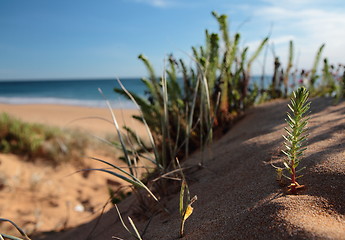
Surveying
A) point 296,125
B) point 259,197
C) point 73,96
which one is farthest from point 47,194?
point 73,96

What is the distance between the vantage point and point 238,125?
7.39 ft

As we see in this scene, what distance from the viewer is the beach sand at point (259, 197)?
0.86 metres

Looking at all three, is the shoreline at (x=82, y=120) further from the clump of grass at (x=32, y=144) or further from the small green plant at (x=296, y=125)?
the small green plant at (x=296, y=125)

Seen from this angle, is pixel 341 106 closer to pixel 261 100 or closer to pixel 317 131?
pixel 317 131

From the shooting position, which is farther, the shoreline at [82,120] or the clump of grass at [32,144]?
the shoreline at [82,120]

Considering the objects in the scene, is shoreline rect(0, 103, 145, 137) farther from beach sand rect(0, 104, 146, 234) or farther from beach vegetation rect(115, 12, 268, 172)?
beach vegetation rect(115, 12, 268, 172)

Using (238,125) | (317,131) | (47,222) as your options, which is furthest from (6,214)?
(317,131)

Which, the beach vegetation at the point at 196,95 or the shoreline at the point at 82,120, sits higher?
the beach vegetation at the point at 196,95

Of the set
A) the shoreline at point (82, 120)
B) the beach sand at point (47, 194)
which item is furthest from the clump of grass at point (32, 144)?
the shoreline at point (82, 120)

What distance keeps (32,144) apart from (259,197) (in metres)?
3.45

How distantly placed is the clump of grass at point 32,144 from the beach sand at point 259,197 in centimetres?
216

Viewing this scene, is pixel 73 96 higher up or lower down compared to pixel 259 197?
lower down

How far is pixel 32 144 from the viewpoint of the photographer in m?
3.81

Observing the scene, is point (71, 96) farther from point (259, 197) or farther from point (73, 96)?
point (259, 197)
